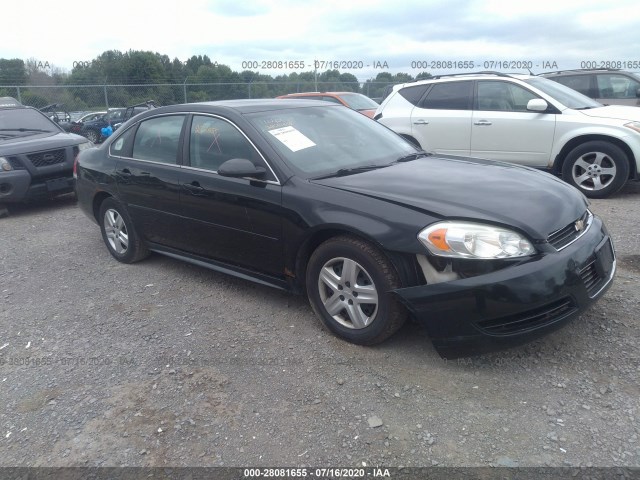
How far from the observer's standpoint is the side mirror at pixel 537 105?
7000 millimetres

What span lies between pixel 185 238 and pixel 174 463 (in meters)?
2.26

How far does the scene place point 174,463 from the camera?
8.25 feet

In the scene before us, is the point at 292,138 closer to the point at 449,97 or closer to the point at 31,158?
the point at 449,97

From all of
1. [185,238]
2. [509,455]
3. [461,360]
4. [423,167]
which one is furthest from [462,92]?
[509,455]

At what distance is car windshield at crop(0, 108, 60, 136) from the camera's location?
8.39m

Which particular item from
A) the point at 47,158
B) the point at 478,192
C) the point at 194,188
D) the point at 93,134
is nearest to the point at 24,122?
the point at 47,158

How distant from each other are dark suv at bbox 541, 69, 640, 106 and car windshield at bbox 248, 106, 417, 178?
7.11 metres

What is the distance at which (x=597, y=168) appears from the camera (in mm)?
6832

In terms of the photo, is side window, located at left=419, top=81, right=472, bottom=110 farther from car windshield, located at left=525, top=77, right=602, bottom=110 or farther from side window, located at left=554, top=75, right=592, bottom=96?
side window, located at left=554, top=75, right=592, bottom=96

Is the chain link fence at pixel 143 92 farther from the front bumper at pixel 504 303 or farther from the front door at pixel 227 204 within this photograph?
the front bumper at pixel 504 303

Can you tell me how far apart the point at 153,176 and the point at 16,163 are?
13.5 ft

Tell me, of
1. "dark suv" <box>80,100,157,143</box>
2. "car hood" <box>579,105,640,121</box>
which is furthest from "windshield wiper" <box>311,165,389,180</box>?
"dark suv" <box>80,100,157,143</box>

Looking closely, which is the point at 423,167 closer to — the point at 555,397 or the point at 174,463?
the point at 555,397

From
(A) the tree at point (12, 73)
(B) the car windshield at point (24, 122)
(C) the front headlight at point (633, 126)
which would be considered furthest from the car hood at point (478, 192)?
(A) the tree at point (12, 73)
